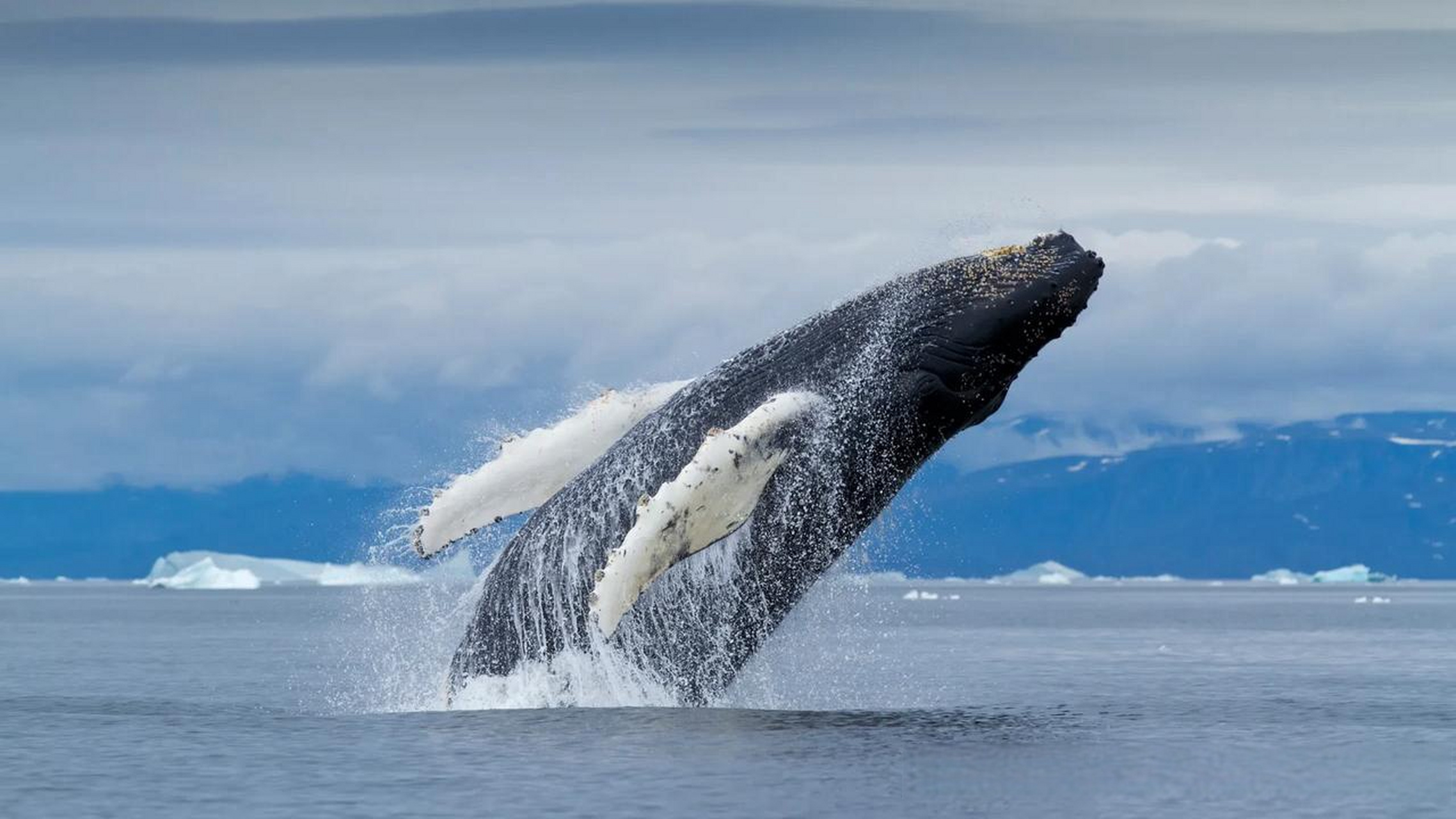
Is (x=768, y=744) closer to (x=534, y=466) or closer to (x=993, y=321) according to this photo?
(x=534, y=466)

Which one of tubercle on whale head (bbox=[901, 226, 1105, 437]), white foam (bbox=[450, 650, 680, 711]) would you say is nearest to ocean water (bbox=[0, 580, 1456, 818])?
white foam (bbox=[450, 650, 680, 711])

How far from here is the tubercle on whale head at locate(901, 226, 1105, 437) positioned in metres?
13.2

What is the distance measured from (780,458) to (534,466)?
2.54 meters

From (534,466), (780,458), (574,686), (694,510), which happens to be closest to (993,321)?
(780,458)

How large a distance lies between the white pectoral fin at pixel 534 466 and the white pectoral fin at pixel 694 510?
1836 millimetres

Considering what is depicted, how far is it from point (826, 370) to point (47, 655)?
2516cm

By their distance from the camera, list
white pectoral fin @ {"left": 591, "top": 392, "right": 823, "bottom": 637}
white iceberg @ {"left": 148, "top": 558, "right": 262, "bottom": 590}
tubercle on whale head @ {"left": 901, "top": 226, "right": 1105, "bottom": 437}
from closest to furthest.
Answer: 1. white pectoral fin @ {"left": 591, "top": 392, "right": 823, "bottom": 637}
2. tubercle on whale head @ {"left": 901, "top": 226, "right": 1105, "bottom": 437}
3. white iceberg @ {"left": 148, "top": 558, "right": 262, "bottom": 590}

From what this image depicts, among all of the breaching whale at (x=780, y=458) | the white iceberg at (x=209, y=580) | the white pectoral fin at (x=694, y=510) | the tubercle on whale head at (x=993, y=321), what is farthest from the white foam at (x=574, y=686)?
the white iceberg at (x=209, y=580)

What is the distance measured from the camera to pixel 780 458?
42.7 ft

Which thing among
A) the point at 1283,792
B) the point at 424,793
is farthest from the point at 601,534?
the point at 1283,792

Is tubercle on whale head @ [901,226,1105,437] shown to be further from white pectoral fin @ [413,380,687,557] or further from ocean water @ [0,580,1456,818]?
white pectoral fin @ [413,380,687,557]

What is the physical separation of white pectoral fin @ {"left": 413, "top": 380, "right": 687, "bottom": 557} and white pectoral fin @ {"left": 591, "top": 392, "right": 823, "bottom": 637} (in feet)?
6.02

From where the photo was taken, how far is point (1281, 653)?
1447 inches

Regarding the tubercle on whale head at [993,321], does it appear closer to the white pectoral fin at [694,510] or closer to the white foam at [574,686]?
the white pectoral fin at [694,510]
